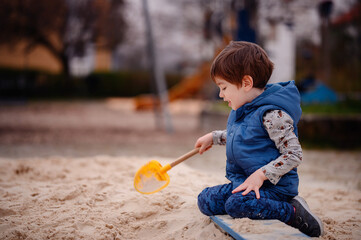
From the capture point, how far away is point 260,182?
1.59 m

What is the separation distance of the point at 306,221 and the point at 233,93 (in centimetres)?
66

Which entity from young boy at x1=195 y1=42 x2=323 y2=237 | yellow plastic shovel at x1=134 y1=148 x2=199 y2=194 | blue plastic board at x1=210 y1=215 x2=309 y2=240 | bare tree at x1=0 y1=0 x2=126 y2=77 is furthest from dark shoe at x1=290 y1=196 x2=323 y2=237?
bare tree at x1=0 y1=0 x2=126 y2=77

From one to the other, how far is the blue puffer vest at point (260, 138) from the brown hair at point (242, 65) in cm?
8

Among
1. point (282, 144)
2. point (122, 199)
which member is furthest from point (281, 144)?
point (122, 199)

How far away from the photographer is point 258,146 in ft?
5.49

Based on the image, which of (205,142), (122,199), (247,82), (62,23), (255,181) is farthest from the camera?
(62,23)

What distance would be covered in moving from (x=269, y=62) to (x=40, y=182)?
169 centimetres

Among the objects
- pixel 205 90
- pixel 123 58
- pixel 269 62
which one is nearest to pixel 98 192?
pixel 269 62

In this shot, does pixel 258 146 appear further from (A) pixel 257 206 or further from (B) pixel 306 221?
(B) pixel 306 221

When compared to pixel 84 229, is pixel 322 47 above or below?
above

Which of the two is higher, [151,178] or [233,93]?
[233,93]

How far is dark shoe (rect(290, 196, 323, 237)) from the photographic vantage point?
5.29ft

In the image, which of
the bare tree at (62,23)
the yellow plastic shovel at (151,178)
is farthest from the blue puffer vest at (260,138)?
the bare tree at (62,23)

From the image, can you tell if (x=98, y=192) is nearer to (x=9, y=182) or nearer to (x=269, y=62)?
(x=9, y=182)
